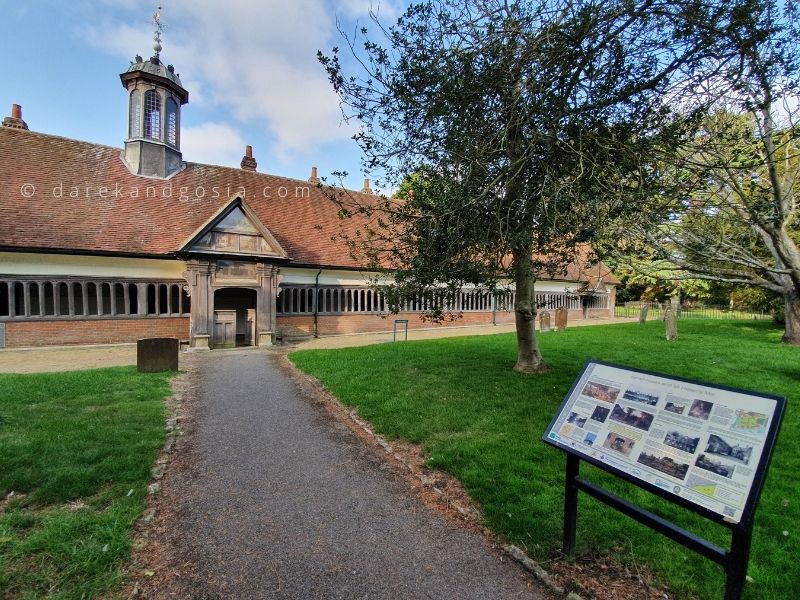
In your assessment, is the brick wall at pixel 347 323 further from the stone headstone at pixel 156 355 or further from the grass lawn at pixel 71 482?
the grass lawn at pixel 71 482

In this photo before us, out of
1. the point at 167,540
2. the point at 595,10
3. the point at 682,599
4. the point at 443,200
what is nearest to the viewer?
the point at 682,599

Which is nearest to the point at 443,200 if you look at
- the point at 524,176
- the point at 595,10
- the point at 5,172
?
the point at 524,176

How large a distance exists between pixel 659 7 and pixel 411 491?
234 inches

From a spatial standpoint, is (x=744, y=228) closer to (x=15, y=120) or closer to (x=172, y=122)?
(x=172, y=122)

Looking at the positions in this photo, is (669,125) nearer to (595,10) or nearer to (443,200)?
(595,10)

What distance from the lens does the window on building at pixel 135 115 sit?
18672 mm

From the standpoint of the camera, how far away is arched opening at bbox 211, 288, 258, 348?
15492 millimetres

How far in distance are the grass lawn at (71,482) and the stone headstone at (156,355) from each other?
2187mm

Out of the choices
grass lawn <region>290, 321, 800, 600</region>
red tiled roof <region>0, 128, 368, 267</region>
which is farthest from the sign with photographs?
red tiled roof <region>0, 128, 368, 267</region>

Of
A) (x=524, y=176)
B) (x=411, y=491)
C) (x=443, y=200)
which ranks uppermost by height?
(x=524, y=176)

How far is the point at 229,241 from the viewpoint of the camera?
15.5m

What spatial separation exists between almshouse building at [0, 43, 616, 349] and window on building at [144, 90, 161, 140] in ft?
0.15

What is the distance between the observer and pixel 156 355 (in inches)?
410

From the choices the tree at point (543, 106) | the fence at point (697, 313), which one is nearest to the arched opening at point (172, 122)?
the tree at point (543, 106)
